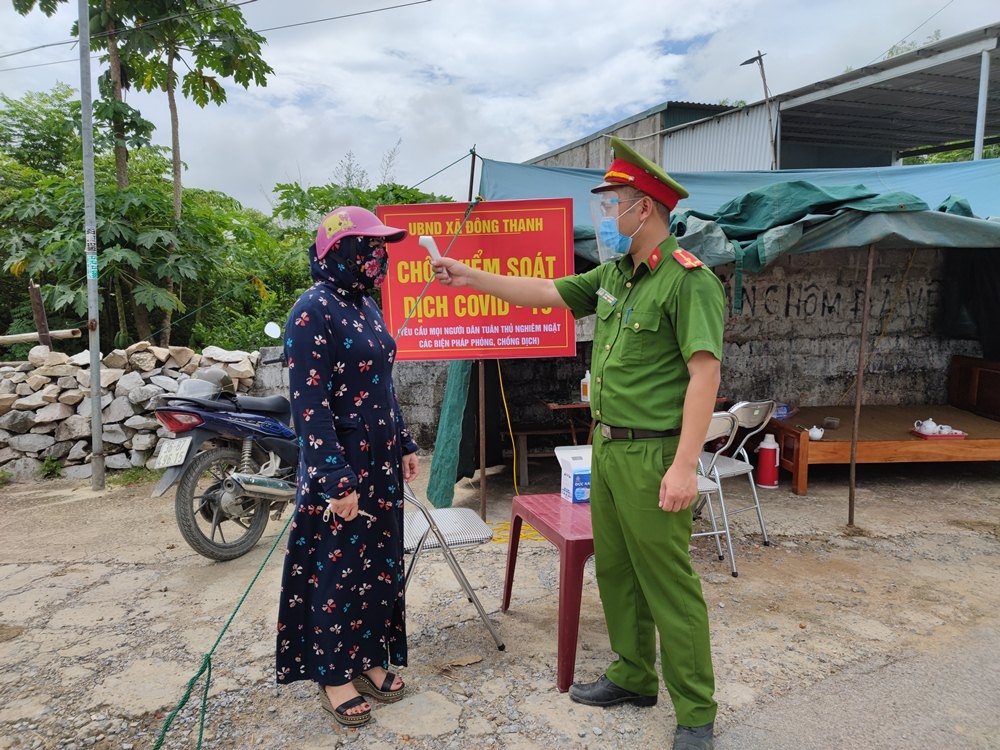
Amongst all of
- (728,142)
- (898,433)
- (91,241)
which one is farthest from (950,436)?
(91,241)

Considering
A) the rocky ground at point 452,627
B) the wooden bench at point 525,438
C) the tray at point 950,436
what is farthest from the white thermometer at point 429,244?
the tray at point 950,436

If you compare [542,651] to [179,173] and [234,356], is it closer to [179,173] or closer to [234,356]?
[234,356]

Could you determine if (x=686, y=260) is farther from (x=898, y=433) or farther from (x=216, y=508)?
(x=898, y=433)

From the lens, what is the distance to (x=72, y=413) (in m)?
5.81

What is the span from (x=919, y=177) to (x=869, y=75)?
2.70 meters

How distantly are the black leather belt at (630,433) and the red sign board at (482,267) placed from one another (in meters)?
2.35

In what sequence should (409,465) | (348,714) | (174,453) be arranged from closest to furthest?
(348,714)
(409,465)
(174,453)

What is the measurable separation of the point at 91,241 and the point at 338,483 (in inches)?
168

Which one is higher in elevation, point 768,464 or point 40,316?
point 40,316

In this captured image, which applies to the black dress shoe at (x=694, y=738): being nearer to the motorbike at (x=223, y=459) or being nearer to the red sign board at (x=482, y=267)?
the motorbike at (x=223, y=459)

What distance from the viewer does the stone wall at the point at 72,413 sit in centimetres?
569

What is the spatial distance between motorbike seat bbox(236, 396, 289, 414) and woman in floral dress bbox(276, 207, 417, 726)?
2100mm

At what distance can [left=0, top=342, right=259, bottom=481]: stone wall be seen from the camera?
18.7 feet

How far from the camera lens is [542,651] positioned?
288 centimetres
